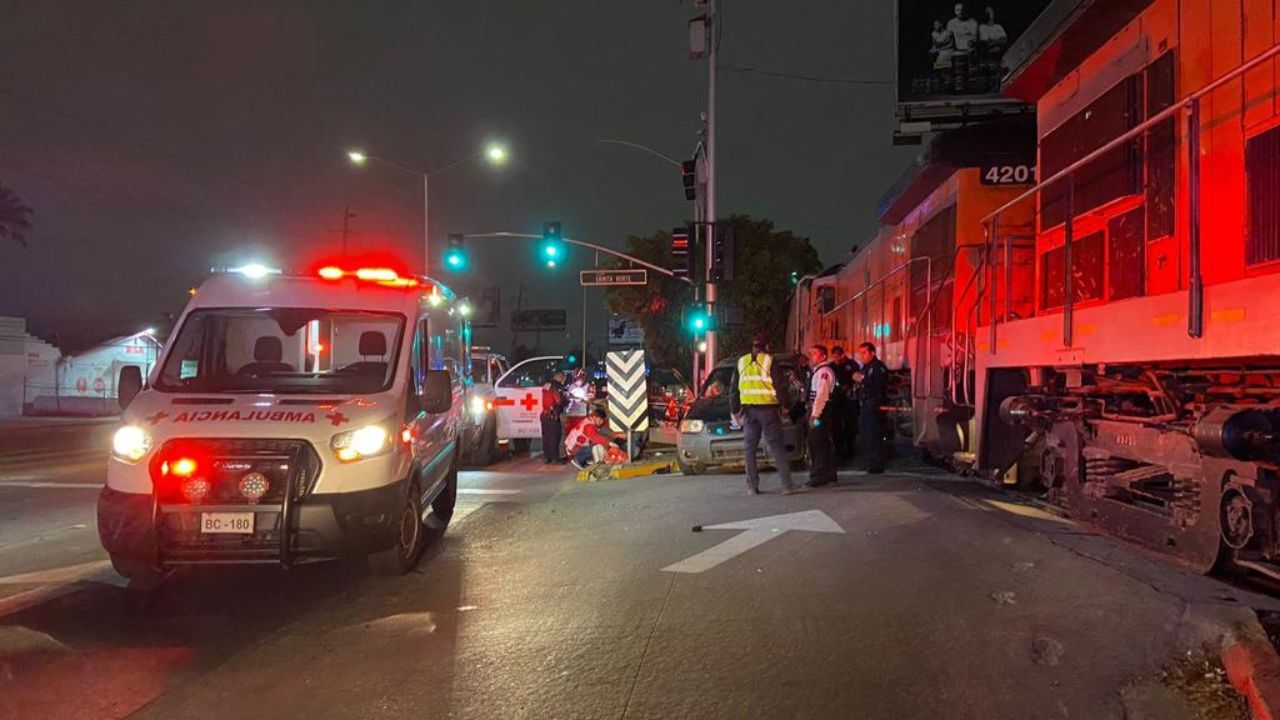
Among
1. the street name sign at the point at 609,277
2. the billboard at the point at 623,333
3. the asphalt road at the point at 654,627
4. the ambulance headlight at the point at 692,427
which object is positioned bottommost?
the asphalt road at the point at 654,627

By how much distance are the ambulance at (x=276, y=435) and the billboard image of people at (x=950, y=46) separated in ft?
53.5

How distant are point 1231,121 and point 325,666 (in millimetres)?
5875

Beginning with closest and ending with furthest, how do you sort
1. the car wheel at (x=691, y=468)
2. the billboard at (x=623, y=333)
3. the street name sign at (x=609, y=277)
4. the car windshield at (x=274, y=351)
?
the car windshield at (x=274, y=351) → the car wheel at (x=691, y=468) → the street name sign at (x=609, y=277) → the billboard at (x=623, y=333)

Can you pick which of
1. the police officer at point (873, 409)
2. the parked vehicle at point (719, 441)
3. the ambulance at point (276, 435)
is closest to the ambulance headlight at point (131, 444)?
the ambulance at point (276, 435)

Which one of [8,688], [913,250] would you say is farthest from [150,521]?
[913,250]

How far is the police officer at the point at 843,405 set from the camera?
11797 millimetres

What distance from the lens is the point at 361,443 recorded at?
6012 mm

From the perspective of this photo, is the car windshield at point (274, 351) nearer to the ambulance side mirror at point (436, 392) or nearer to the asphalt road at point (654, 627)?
the ambulance side mirror at point (436, 392)

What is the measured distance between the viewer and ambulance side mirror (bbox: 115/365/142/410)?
6500 mm

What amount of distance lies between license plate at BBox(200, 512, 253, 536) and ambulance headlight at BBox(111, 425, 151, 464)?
63cm

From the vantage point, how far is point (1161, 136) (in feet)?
18.7

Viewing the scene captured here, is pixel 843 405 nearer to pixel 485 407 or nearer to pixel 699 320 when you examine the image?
pixel 485 407

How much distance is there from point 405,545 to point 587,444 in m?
7.11

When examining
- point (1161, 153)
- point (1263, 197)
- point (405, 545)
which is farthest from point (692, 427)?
point (1263, 197)
